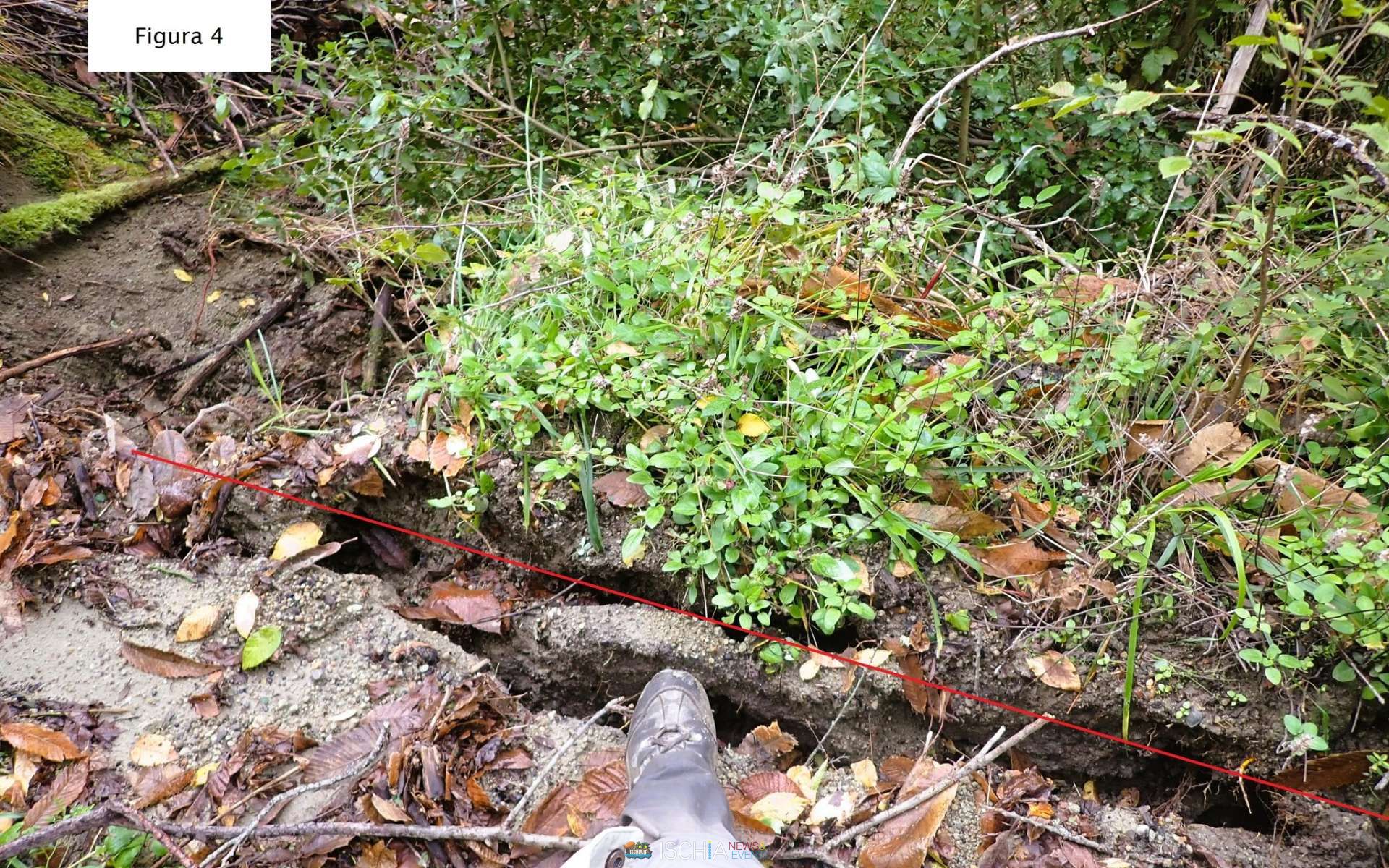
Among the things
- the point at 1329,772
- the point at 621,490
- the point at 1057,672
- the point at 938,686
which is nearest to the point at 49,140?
the point at 621,490

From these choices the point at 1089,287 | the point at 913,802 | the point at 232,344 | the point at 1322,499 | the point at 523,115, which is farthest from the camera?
the point at 523,115

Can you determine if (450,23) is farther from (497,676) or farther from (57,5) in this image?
(497,676)

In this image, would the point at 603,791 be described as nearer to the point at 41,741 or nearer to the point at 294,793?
the point at 294,793

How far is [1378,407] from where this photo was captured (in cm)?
206

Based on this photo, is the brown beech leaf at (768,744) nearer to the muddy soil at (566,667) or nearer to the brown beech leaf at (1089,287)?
the muddy soil at (566,667)

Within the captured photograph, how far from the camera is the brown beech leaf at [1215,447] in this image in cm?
215

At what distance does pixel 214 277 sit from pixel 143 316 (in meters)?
0.30

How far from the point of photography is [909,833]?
1886 millimetres

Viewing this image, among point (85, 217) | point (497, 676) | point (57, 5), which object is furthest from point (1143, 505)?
point (57, 5)

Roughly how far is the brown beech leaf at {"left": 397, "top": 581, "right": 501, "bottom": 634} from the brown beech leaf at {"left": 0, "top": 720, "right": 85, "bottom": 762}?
0.78 m

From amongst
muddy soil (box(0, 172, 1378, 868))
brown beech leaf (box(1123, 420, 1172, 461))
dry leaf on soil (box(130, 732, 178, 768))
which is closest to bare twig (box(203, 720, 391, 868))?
muddy soil (box(0, 172, 1378, 868))

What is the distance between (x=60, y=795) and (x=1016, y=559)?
2.29 m

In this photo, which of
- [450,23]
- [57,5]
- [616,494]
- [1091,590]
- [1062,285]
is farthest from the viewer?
[57,5]

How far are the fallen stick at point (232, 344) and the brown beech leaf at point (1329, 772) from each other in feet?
11.3
